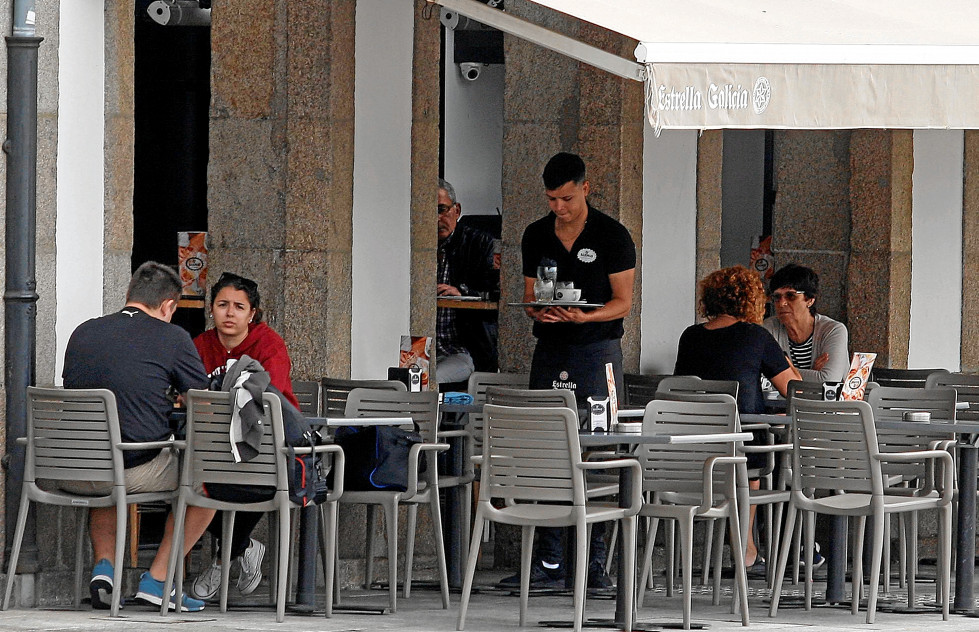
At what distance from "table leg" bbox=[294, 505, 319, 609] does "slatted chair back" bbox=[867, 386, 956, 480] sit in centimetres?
284

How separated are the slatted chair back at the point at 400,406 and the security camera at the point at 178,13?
4970mm

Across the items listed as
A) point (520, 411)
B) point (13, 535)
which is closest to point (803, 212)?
point (520, 411)

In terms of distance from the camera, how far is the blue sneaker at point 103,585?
806cm

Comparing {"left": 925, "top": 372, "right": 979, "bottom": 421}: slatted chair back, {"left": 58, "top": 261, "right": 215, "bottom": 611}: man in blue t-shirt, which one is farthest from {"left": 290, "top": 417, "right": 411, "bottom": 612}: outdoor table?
{"left": 925, "top": 372, "right": 979, "bottom": 421}: slatted chair back

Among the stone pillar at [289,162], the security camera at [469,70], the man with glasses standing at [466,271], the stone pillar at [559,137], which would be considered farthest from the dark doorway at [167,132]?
the stone pillar at [289,162]

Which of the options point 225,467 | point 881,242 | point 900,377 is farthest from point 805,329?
point 225,467

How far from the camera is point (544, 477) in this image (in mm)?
7457

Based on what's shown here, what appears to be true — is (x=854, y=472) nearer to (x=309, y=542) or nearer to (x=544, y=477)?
(x=544, y=477)

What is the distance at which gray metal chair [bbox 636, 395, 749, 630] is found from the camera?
25.8ft

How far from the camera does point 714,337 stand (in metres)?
9.84

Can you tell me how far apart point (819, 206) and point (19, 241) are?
5.45 m

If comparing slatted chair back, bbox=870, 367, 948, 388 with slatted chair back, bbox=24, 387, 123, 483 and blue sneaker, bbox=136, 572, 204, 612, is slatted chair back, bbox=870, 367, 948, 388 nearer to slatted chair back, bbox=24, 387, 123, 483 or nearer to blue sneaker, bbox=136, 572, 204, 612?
blue sneaker, bbox=136, 572, 204, 612

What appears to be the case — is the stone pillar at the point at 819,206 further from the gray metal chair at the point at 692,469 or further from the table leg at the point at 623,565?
the table leg at the point at 623,565

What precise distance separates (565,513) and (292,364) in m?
2.51
